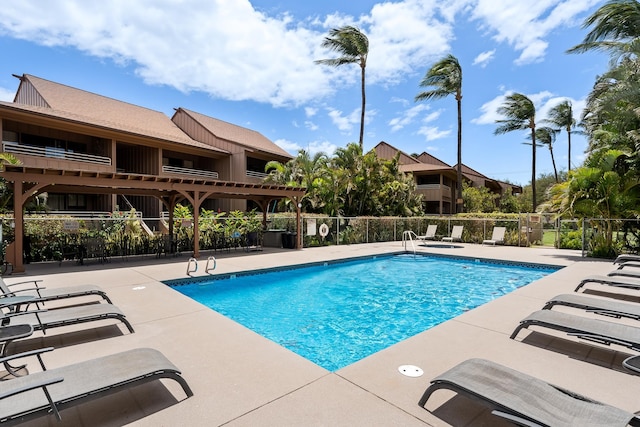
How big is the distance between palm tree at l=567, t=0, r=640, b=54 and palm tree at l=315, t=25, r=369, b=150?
43.1 feet

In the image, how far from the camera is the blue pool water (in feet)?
19.5

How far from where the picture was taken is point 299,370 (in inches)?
138

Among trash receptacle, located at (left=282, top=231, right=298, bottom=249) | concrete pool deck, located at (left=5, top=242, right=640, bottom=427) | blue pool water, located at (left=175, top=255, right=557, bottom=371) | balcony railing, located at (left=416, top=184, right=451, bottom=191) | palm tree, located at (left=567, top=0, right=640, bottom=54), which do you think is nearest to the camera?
concrete pool deck, located at (left=5, top=242, right=640, bottom=427)

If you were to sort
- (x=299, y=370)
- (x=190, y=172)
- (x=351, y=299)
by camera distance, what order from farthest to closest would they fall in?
(x=190, y=172) → (x=351, y=299) → (x=299, y=370)

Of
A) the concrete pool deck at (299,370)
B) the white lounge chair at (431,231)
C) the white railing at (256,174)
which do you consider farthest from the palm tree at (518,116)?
the concrete pool deck at (299,370)

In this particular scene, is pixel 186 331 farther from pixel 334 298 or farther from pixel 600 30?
pixel 600 30

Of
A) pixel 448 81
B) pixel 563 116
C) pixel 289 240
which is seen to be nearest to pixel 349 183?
pixel 289 240

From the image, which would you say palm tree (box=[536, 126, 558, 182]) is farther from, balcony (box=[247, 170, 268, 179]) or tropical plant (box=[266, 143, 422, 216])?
balcony (box=[247, 170, 268, 179])

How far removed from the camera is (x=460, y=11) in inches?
543

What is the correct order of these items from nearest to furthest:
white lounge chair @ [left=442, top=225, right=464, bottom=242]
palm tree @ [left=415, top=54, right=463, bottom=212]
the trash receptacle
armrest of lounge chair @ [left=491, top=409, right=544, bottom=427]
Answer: armrest of lounge chair @ [left=491, top=409, right=544, bottom=427], the trash receptacle, white lounge chair @ [left=442, top=225, right=464, bottom=242], palm tree @ [left=415, top=54, right=463, bottom=212]

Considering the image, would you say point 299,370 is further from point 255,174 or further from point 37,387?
point 255,174

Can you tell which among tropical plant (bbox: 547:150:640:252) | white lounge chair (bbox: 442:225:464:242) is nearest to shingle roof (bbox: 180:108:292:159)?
white lounge chair (bbox: 442:225:464:242)

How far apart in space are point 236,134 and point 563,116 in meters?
36.1

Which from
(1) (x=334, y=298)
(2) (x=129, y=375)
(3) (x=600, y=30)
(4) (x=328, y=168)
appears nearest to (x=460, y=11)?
(3) (x=600, y=30)
